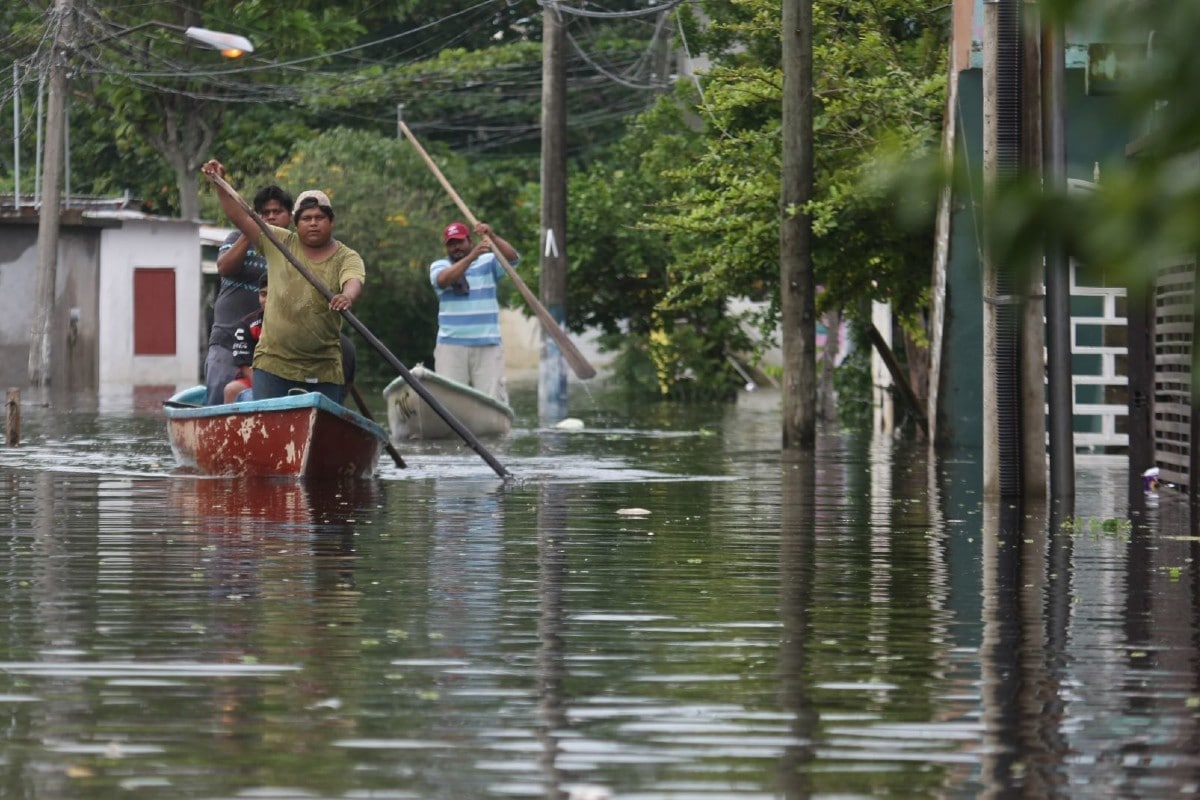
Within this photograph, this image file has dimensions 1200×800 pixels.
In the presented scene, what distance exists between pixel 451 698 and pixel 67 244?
37.6 meters

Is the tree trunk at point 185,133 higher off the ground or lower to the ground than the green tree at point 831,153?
higher

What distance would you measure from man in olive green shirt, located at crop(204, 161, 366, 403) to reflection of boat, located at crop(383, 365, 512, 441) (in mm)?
4865

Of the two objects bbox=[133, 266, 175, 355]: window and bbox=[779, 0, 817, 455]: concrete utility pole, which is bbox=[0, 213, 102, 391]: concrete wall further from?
bbox=[779, 0, 817, 455]: concrete utility pole

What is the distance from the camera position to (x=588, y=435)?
23281 mm

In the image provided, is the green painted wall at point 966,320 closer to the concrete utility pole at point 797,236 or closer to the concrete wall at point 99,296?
the concrete utility pole at point 797,236

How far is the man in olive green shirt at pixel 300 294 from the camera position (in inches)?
576

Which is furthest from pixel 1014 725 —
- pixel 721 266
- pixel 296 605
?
pixel 721 266

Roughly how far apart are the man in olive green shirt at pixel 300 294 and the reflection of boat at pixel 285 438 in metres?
0.32

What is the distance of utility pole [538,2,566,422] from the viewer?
96.1 feet

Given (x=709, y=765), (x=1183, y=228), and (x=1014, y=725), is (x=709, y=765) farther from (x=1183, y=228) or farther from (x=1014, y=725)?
(x=1183, y=228)

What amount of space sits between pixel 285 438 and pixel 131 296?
29030mm

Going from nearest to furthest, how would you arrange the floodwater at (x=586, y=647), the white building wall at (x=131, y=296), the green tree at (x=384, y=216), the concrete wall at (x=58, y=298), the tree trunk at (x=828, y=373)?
the floodwater at (x=586, y=647) < the tree trunk at (x=828, y=373) < the concrete wall at (x=58, y=298) < the white building wall at (x=131, y=296) < the green tree at (x=384, y=216)

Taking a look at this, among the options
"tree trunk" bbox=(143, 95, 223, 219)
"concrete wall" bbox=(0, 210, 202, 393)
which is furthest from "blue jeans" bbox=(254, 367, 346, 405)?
"tree trunk" bbox=(143, 95, 223, 219)

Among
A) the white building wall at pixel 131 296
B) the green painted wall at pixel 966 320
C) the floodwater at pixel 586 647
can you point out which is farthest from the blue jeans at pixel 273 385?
the white building wall at pixel 131 296
